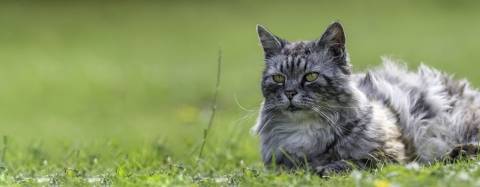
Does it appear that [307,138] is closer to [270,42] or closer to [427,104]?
[270,42]

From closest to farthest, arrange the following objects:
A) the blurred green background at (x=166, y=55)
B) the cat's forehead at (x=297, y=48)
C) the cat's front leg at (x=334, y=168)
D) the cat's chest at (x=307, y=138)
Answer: the cat's front leg at (x=334, y=168)
the cat's chest at (x=307, y=138)
the cat's forehead at (x=297, y=48)
the blurred green background at (x=166, y=55)

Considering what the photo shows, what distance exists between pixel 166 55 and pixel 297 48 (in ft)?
61.7

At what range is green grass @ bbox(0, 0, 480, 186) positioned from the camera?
8.70 metres

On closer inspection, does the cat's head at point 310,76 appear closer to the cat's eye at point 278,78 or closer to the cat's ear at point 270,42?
the cat's eye at point 278,78

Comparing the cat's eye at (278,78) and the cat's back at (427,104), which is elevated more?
the cat's eye at (278,78)

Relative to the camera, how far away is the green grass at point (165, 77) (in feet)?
28.5

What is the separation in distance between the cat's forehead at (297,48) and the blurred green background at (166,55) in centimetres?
254

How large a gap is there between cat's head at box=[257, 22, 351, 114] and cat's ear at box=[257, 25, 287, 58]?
0.43 ft

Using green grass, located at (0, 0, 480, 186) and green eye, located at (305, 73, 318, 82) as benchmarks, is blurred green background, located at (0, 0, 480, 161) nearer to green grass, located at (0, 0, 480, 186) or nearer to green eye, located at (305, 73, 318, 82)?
green grass, located at (0, 0, 480, 186)

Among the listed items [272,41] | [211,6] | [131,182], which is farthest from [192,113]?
[211,6]

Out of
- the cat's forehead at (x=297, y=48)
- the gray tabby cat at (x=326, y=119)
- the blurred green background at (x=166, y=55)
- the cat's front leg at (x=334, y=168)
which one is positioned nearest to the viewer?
the cat's front leg at (x=334, y=168)

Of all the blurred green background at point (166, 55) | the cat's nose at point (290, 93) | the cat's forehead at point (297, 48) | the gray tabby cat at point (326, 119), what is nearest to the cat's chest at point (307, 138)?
the gray tabby cat at point (326, 119)

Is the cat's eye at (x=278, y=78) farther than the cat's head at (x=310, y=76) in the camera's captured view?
Yes

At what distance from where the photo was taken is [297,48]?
8.51 meters
